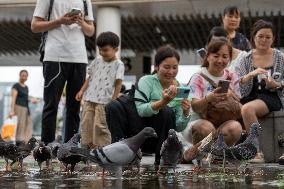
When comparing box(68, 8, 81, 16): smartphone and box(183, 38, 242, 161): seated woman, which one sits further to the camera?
box(68, 8, 81, 16): smartphone

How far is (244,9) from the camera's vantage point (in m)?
13.6

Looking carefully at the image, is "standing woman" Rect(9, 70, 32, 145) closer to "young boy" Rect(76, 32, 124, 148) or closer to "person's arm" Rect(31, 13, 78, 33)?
"young boy" Rect(76, 32, 124, 148)

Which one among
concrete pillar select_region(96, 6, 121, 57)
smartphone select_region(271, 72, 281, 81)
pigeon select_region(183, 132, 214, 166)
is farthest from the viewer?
concrete pillar select_region(96, 6, 121, 57)

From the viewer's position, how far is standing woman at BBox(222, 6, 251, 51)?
298 inches

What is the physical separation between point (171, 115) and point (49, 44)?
5.61 feet

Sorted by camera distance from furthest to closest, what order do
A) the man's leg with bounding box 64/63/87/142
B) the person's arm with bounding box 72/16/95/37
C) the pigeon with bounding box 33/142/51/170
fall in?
the man's leg with bounding box 64/63/87/142, the person's arm with bounding box 72/16/95/37, the pigeon with bounding box 33/142/51/170

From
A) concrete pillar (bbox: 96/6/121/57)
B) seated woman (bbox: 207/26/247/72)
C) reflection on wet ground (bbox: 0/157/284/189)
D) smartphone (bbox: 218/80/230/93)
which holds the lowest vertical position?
reflection on wet ground (bbox: 0/157/284/189)

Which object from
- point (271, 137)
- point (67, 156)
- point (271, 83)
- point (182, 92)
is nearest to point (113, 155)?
point (67, 156)

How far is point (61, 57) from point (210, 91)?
5.70 ft

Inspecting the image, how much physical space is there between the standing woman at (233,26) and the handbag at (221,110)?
1871 millimetres

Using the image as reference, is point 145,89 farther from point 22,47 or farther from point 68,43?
point 22,47

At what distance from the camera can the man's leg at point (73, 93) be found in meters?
6.36

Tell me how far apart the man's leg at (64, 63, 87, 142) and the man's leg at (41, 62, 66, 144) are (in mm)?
142

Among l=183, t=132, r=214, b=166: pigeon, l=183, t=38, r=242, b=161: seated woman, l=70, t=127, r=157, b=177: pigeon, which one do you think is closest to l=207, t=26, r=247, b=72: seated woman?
l=183, t=38, r=242, b=161: seated woman
